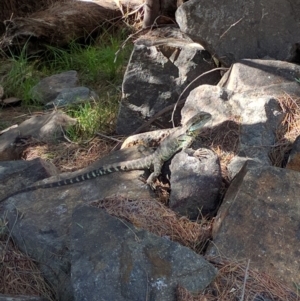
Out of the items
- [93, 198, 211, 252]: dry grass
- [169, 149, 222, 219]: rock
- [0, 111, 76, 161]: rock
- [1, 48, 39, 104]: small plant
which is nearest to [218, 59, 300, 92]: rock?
[169, 149, 222, 219]: rock

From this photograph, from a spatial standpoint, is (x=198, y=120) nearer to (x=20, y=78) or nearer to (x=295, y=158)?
(x=295, y=158)

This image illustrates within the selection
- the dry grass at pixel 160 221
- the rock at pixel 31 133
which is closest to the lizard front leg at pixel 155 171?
the dry grass at pixel 160 221

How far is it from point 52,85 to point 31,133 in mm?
1377

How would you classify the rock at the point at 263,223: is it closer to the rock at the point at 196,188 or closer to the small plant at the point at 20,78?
the rock at the point at 196,188

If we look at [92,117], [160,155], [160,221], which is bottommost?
[92,117]

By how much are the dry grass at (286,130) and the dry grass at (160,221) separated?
0.89 meters

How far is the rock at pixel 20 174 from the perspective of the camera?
4.85 meters

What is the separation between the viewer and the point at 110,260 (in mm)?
3453

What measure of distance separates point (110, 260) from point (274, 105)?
2.11 metres

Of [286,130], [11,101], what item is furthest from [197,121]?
[11,101]

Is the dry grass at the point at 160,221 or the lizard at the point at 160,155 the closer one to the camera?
the dry grass at the point at 160,221

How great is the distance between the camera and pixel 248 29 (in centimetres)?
560

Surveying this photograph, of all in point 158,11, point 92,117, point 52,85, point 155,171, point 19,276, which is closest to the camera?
point 19,276

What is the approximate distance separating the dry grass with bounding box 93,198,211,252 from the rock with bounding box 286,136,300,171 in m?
0.80
